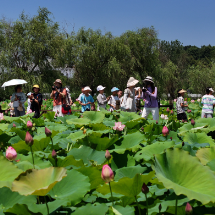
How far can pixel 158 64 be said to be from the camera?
2359 centimetres

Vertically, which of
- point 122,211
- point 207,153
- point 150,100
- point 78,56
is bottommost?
point 122,211

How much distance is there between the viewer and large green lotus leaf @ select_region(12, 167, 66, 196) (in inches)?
34.7

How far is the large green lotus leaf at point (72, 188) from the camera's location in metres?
1.00

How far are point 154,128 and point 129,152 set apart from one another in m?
1.07

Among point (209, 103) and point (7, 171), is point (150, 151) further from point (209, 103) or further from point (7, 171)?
point (209, 103)

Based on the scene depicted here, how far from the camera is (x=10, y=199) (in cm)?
98

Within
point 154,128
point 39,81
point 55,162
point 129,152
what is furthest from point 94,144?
point 39,81

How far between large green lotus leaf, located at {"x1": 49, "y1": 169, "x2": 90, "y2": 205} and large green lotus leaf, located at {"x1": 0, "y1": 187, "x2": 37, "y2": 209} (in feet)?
0.30

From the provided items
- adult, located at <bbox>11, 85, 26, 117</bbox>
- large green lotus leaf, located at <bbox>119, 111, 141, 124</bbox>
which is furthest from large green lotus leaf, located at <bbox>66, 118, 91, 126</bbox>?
adult, located at <bbox>11, 85, 26, 117</bbox>

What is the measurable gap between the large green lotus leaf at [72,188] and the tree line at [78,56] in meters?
18.9

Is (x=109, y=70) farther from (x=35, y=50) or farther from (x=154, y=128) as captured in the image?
(x=154, y=128)

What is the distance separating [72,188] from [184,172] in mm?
476

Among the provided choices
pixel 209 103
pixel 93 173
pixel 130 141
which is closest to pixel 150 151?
pixel 130 141

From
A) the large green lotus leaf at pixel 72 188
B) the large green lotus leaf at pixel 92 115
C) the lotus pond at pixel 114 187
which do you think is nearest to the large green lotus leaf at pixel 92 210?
the lotus pond at pixel 114 187
